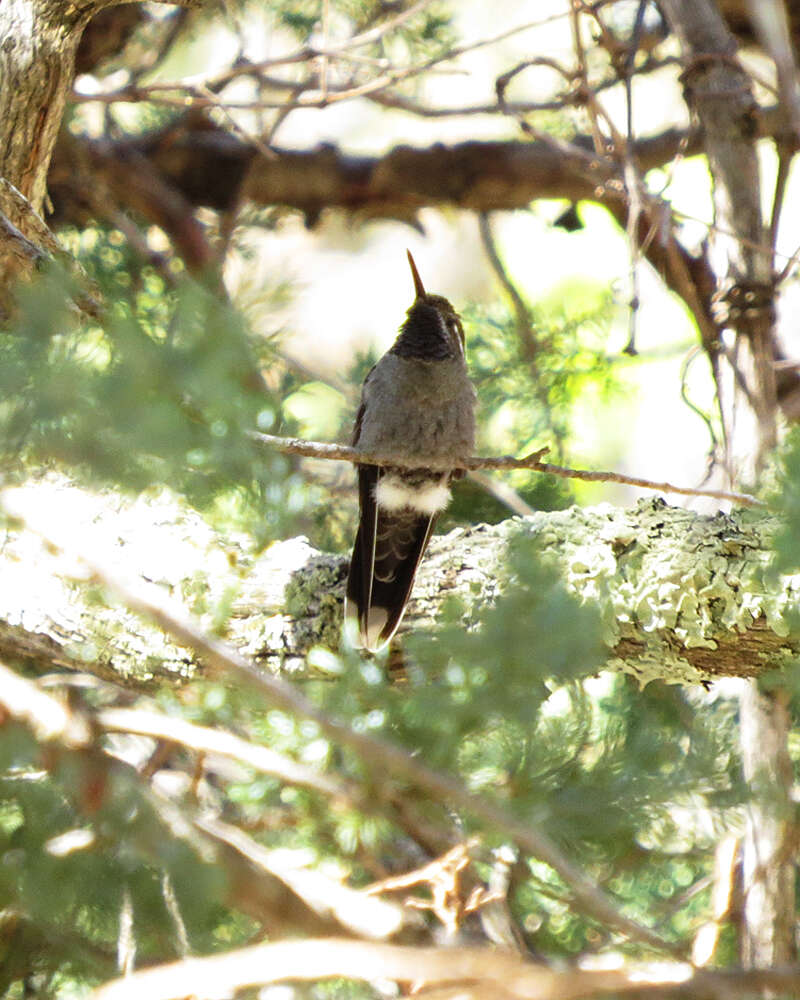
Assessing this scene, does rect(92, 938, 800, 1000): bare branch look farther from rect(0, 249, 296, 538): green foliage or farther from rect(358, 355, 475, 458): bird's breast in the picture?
rect(358, 355, 475, 458): bird's breast

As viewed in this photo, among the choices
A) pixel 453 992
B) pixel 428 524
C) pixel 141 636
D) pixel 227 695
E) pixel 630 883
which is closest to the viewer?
pixel 453 992

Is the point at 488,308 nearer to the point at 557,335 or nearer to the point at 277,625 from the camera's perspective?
the point at 557,335

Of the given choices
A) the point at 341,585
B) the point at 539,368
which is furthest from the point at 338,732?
the point at 539,368

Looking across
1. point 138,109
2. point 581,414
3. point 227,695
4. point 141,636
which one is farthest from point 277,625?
point 138,109

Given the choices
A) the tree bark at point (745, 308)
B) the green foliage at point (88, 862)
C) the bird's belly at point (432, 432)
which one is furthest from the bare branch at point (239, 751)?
the bird's belly at point (432, 432)

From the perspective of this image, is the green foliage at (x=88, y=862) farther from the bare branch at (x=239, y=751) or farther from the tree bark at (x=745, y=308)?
the tree bark at (x=745, y=308)

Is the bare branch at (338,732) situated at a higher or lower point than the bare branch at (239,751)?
higher

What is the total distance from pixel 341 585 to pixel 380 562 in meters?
0.38

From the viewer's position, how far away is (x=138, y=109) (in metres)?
4.15

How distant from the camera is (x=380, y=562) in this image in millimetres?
2670

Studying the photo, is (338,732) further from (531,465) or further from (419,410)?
(419,410)

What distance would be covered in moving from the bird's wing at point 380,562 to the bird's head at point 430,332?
17.6 inches

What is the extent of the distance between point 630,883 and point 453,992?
5.83 feet

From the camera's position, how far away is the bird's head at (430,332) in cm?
319
